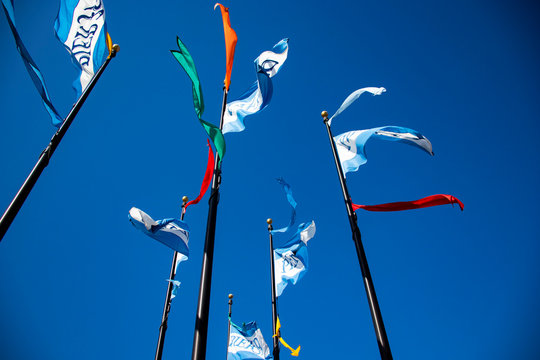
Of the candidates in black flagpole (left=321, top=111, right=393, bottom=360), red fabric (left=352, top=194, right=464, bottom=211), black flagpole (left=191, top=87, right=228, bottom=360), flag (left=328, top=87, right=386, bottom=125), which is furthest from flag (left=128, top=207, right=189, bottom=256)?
flag (left=328, top=87, right=386, bottom=125)

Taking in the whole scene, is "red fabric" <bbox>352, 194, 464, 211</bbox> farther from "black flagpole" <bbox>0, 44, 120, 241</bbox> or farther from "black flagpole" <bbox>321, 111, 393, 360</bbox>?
"black flagpole" <bbox>0, 44, 120, 241</bbox>

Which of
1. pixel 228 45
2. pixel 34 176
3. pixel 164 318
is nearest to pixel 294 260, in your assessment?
pixel 164 318

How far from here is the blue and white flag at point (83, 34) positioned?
680 centimetres

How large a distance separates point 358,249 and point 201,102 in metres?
4.13

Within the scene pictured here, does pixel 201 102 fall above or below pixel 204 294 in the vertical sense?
above

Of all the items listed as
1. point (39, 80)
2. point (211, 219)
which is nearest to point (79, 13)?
point (39, 80)

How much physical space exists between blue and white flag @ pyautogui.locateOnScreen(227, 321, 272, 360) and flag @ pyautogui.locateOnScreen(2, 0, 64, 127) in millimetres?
8638

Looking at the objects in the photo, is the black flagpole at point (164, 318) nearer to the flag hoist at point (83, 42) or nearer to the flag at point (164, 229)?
the flag at point (164, 229)

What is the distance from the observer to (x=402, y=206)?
22.5ft

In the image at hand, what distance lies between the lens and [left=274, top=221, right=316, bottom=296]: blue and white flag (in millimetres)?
9695

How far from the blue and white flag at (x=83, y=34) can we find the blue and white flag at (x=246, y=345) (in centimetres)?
893

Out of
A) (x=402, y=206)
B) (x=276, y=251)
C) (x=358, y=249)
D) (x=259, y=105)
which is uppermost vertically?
(x=259, y=105)

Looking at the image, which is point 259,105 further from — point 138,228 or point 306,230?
point 306,230

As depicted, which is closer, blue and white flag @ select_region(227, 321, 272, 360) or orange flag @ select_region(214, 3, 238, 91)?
orange flag @ select_region(214, 3, 238, 91)
